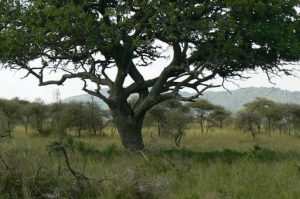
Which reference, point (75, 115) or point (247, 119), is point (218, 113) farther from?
point (75, 115)

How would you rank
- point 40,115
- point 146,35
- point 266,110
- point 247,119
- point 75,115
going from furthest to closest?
point 266,110 < point 247,119 < point 40,115 < point 75,115 < point 146,35

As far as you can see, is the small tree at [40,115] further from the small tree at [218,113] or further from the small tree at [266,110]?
the small tree at [266,110]

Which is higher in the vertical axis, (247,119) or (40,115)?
(40,115)

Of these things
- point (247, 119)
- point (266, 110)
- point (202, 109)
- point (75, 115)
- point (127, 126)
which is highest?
point (202, 109)

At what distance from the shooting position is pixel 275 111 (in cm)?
4812

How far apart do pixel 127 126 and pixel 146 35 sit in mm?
3543

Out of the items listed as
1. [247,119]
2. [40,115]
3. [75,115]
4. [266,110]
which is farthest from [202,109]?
[40,115]

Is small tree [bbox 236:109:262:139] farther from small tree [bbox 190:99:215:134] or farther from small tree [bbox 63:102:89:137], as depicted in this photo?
small tree [bbox 63:102:89:137]

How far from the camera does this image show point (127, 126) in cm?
1627

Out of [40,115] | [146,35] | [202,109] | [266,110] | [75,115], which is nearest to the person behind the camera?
[146,35]

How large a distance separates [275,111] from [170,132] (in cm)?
1580

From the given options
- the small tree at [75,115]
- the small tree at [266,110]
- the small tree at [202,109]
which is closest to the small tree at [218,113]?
the small tree at [202,109]

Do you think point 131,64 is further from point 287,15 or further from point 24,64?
point 287,15

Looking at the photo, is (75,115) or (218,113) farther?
(218,113)
